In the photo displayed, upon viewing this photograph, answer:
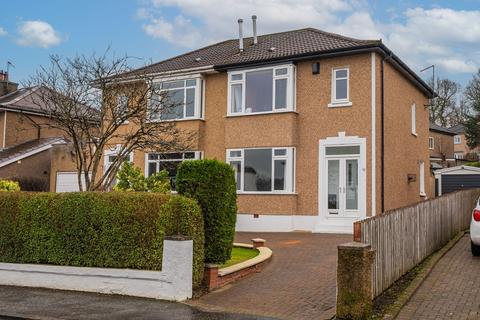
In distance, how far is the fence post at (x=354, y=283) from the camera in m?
6.62

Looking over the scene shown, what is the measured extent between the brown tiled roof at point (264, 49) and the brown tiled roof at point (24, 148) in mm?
7522

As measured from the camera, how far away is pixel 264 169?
58.6ft

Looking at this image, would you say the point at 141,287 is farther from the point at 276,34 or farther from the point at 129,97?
the point at 276,34

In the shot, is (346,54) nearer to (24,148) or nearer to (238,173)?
(238,173)

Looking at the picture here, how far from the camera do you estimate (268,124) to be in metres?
17.8

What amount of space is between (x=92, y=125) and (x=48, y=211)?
522 cm

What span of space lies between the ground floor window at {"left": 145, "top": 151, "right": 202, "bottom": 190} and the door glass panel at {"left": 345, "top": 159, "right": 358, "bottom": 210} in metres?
5.93

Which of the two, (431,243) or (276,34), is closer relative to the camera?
(431,243)

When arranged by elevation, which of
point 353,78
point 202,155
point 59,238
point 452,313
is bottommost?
point 452,313

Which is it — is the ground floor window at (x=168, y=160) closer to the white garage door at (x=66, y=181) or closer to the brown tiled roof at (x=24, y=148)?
the white garage door at (x=66, y=181)

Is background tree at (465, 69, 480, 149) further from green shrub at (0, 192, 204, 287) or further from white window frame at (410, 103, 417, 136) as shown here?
green shrub at (0, 192, 204, 287)

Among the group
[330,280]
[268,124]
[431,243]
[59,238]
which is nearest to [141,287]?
[59,238]

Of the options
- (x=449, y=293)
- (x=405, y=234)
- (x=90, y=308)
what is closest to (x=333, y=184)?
(x=405, y=234)

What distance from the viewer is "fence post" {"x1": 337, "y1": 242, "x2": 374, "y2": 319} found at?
662 cm
